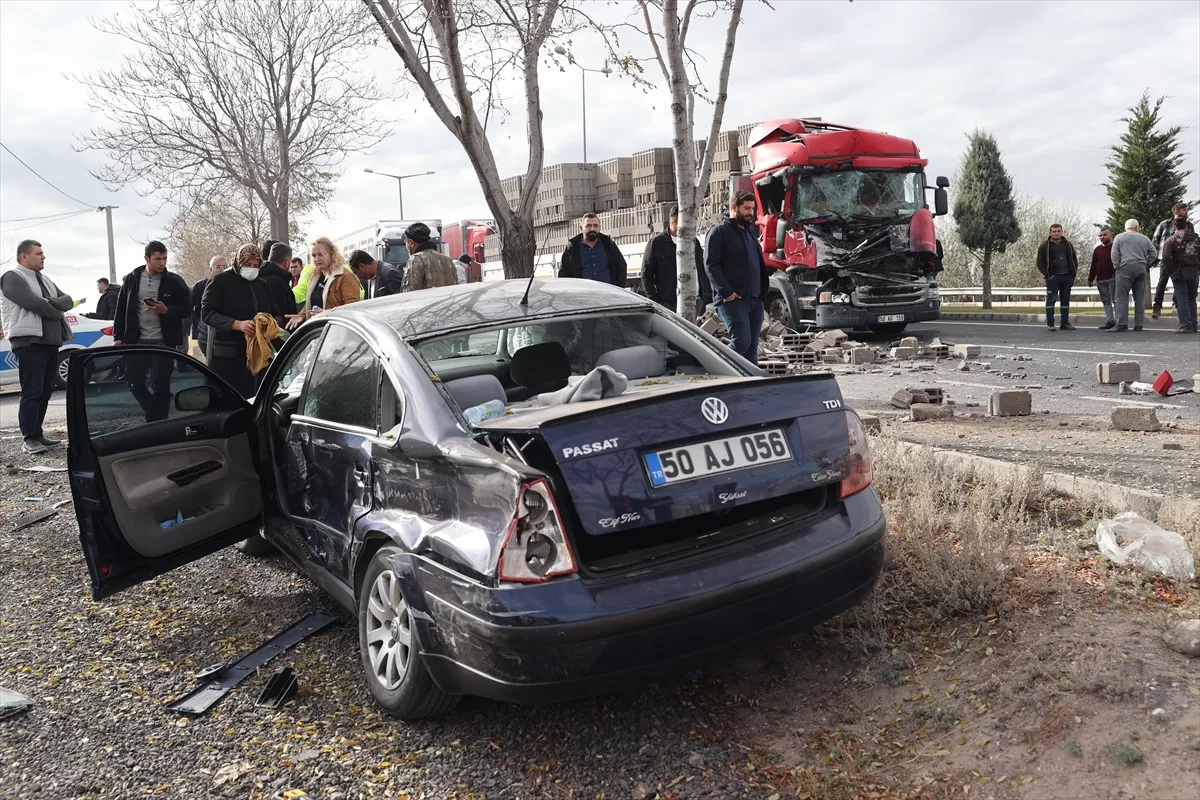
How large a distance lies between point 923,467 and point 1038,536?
1.08 m

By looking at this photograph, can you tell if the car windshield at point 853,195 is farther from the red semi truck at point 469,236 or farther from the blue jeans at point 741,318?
the red semi truck at point 469,236

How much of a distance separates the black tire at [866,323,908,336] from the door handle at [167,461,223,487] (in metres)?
12.9

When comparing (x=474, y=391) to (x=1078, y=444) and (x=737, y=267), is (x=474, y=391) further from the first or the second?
(x=737, y=267)

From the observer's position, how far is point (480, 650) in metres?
2.81

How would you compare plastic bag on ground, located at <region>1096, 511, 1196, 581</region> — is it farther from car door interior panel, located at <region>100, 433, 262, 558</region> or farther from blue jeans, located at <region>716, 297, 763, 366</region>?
blue jeans, located at <region>716, 297, 763, 366</region>

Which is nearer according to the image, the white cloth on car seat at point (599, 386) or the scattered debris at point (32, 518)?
the white cloth on car seat at point (599, 386)

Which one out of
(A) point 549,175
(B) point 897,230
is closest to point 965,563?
(B) point 897,230

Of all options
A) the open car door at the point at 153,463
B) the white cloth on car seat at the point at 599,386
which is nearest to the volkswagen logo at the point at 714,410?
the white cloth on car seat at the point at 599,386

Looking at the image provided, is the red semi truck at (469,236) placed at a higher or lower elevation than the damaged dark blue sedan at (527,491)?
higher

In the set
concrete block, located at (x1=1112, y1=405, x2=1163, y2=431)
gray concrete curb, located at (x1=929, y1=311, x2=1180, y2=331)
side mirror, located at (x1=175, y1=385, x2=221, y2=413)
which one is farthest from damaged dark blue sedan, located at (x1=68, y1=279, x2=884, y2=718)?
gray concrete curb, located at (x1=929, y1=311, x2=1180, y2=331)

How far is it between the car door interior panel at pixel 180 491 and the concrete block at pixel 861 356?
10.2 m

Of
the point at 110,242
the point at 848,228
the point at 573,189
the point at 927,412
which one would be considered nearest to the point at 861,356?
the point at 848,228

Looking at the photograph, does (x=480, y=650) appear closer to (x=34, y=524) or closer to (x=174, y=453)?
(x=174, y=453)

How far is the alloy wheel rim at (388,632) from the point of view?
3.25m
